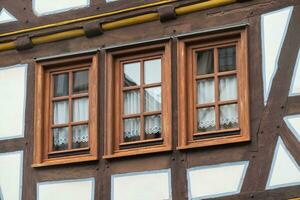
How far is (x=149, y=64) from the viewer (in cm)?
1415

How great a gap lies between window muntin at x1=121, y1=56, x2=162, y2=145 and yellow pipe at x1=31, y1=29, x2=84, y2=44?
88 cm

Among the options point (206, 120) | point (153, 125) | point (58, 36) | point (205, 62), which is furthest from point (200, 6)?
point (58, 36)

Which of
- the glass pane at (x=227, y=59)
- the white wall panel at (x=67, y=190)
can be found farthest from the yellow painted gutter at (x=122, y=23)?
the white wall panel at (x=67, y=190)

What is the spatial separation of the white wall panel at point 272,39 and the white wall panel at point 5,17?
3980 mm

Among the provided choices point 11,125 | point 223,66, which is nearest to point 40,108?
point 11,125

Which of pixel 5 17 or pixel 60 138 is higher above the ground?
pixel 5 17

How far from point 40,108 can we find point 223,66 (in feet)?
9.07

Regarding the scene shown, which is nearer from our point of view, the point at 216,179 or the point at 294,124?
the point at 294,124

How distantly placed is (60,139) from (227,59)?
2.70m

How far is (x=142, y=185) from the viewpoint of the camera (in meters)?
13.5

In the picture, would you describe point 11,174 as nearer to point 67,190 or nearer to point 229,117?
point 67,190

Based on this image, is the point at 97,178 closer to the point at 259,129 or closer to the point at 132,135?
the point at 132,135

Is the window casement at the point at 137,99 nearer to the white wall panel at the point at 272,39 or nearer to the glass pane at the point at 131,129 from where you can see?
the glass pane at the point at 131,129

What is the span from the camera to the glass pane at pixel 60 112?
576 inches
